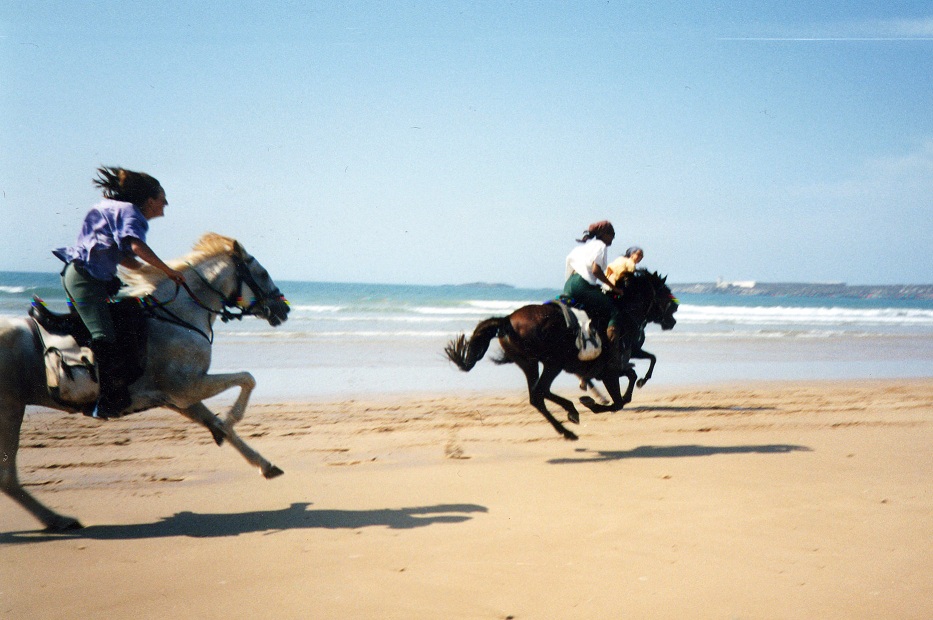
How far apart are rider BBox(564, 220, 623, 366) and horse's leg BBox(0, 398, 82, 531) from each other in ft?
16.9

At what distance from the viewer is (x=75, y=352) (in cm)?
454

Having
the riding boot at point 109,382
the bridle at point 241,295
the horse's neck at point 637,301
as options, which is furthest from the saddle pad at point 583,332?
the riding boot at point 109,382

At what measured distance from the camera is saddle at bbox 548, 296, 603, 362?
735 cm

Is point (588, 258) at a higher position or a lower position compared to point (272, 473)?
higher

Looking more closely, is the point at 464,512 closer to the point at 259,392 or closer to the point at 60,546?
the point at 60,546

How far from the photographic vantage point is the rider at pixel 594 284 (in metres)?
7.50

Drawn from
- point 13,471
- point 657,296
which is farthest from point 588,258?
point 13,471

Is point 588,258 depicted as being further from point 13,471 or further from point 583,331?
point 13,471

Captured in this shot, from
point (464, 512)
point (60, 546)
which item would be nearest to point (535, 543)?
point (464, 512)

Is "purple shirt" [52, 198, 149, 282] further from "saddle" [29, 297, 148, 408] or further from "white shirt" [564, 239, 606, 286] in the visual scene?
"white shirt" [564, 239, 606, 286]

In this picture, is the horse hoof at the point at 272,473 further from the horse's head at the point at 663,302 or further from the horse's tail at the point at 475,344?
the horse's head at the point at 663,302

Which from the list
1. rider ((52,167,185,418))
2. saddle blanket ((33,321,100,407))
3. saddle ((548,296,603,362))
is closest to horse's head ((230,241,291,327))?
rider ((52,167,185,418))

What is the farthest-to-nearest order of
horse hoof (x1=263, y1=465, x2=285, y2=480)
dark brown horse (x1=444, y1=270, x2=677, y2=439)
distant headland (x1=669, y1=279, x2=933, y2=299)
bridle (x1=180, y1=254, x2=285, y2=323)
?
1. distant headland (x1=669, y1=279, x2=933, y2=299)
2. dark brown horse (x1=444, y1=270, x2=677, y2=439)
3. bridle (x1=180, y1=254, x2=285, y2=323)
4. horse hoof (x1=263, y1=465, x2=285, y2=480)

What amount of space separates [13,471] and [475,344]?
14.0 ft
